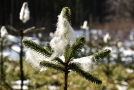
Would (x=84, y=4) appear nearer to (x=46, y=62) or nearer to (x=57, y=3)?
(x=57, y=3)

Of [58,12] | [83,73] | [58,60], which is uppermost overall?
[58,12]

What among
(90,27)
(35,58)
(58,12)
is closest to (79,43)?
(35,58)

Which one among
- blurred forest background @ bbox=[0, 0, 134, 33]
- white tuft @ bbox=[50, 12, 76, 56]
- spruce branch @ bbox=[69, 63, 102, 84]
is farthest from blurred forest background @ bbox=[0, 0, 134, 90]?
white tuft @ bbox=[50, 12, 76, 56]

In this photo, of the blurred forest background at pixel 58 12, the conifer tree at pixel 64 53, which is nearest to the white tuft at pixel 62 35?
the conifer tree at pixel 64 53

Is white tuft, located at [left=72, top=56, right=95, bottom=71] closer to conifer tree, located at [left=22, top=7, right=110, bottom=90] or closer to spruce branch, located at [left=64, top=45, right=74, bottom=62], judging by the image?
conifer tree, located at [left=22, top=7, right=110, bottom=90]

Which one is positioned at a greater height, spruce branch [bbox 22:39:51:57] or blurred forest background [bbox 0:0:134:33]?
blurred forest background [bbox 0:0:134:33]

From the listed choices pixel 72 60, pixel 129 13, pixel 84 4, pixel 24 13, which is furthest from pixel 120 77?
pixel 84 4

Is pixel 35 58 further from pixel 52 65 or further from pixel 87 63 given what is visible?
pixel 87 63
